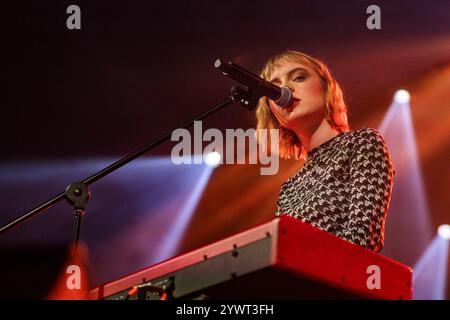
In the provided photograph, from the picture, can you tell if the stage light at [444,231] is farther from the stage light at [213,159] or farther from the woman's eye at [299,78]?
the woman's eye at [299,78]

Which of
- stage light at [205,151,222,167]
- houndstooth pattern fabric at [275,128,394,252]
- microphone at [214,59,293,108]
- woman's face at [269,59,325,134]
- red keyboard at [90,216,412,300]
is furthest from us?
stage light at [205,151,222,167]

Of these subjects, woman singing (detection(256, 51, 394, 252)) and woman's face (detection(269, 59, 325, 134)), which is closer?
woman singing (detection(256, 51, 394, 252))

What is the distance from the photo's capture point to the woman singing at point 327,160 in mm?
1570

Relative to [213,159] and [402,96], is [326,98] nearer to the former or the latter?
[213,159]

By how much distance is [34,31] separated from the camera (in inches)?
143

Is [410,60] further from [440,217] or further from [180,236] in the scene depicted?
[180,236]

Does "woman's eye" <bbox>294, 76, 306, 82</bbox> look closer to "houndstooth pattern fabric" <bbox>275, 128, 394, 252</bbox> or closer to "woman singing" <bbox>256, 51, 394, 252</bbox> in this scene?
"woman singing" <bbox>256, 51, 394, 252</bbox>

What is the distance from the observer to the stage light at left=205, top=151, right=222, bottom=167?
3783 millimetres

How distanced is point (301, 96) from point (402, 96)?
1.96 m

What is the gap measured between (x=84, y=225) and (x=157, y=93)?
0.88m

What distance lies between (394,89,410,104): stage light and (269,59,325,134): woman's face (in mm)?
1840

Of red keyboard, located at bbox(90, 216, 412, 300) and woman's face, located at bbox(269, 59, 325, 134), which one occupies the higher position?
woman's face, located at bbox(269, 59, 325, 134)

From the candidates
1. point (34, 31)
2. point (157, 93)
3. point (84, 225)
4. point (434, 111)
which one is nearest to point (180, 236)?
point (84, 225)

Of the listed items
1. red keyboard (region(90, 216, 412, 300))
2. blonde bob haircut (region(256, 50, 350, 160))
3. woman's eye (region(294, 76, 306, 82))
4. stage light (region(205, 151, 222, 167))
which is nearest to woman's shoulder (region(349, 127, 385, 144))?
blonde bob haircut (region(256, 50, 350, 160))
